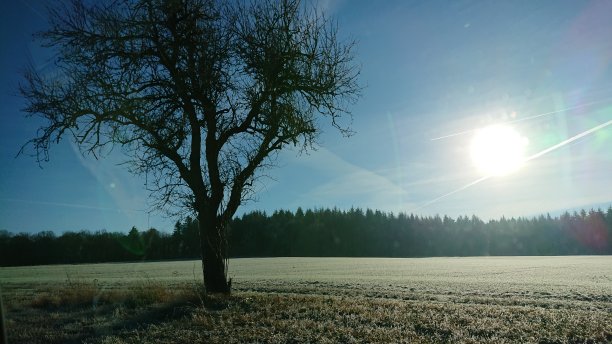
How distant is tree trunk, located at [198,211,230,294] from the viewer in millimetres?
14797

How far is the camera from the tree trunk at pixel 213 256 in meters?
14.8

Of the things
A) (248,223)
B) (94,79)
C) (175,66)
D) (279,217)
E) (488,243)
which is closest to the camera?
(94,79)

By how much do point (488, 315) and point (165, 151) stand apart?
1052cm

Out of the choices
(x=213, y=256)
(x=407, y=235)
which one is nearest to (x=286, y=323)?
(x=213, y=256)

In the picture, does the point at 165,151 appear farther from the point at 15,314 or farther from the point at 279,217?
the point at 279,217

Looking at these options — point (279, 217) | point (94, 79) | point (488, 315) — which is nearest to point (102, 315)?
point (94, 79)

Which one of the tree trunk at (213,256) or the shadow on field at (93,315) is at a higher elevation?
the tree trunk at (213,256)

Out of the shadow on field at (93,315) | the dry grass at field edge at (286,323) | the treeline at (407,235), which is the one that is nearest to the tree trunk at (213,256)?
the shadow on field at (93,315)

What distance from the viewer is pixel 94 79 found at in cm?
1347

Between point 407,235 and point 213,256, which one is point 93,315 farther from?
point 407,235

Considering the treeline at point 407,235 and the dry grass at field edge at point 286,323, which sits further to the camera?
the treeline at point 407,235

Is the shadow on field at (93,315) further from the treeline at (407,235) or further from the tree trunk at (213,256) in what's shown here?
the treeline at (407,235)

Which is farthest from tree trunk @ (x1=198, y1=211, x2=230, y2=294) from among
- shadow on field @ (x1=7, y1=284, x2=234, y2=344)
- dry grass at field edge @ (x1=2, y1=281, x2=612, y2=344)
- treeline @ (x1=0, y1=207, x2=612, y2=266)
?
treeline @ (x1=0, y1=207, x2=612, y2=266)

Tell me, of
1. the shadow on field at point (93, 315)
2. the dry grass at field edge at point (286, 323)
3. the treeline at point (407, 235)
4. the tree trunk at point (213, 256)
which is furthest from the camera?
the treeline at point (407, 235)
